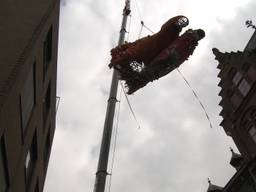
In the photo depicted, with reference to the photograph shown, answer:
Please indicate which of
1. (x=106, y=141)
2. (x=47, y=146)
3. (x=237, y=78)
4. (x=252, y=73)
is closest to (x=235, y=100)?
(x=237, y=78)

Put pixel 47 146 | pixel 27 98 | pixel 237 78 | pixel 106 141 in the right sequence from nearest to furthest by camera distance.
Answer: pixel 106 141
pixel 27 98
pixel 47 146
pixel 237 78

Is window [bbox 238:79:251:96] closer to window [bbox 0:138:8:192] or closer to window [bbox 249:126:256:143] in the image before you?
window [bbox 249:126:256:143]

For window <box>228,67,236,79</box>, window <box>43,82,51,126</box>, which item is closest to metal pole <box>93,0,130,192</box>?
window <box>43,82,51,126</box>

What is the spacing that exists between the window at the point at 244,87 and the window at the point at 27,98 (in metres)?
20.1

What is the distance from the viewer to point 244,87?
105 ft

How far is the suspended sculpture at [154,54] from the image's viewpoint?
16.9 meters

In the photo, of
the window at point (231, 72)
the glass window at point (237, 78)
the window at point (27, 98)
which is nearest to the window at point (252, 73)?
the glass window at point (237, 78)

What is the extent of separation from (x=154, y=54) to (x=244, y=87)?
56.6ft

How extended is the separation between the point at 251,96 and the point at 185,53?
49.0ft

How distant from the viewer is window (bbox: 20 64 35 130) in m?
16.0

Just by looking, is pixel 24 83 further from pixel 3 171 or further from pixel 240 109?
pixel 240 109

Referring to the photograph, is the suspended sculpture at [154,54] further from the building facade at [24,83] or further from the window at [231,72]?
the window at [231,72]

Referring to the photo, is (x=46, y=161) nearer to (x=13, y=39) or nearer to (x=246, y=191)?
(x=13, y=39)

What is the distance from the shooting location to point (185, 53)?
58.1ft
